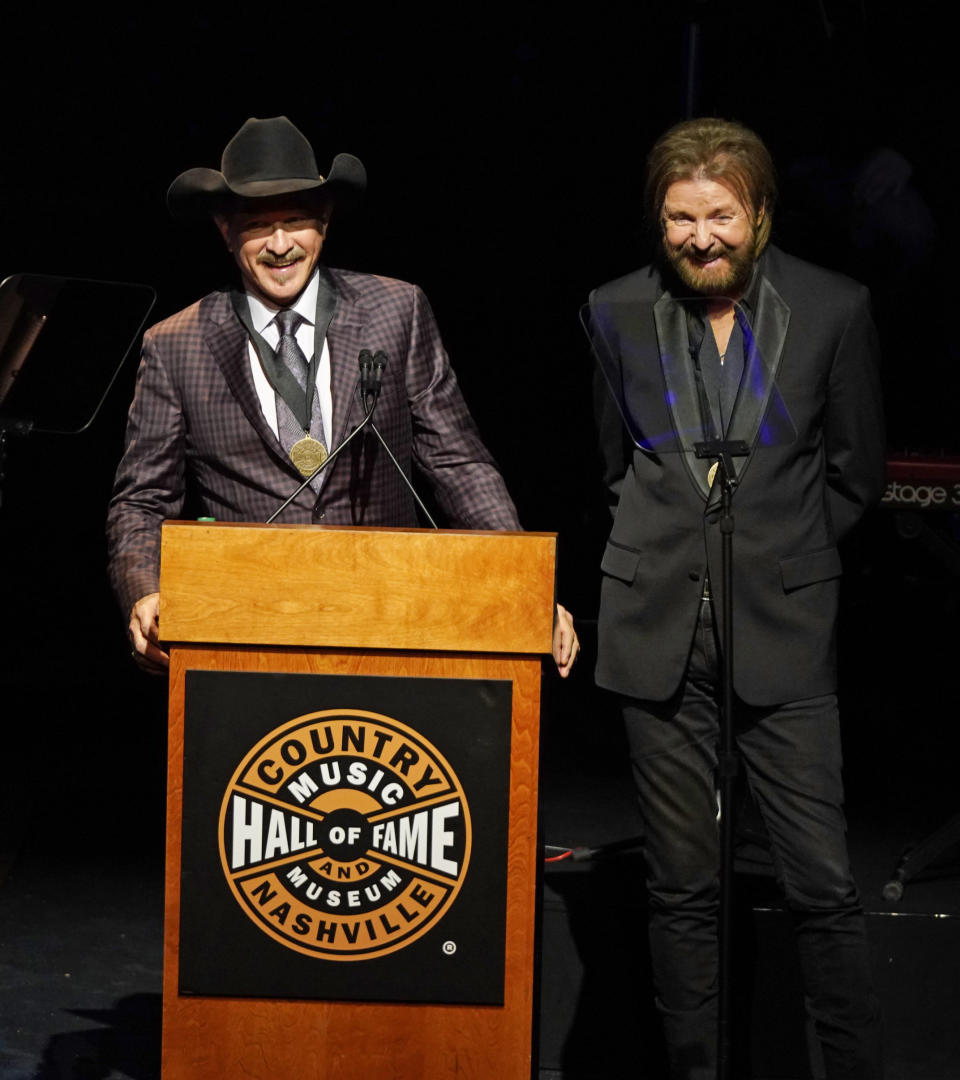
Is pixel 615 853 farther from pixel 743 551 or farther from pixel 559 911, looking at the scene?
pixel 743 551

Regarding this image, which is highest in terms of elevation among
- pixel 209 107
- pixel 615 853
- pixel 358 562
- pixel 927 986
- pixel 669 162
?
pixel 209 107

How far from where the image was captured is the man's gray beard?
9.46ft

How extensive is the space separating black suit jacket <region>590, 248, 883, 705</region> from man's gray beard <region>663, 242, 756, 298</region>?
1.6 inches

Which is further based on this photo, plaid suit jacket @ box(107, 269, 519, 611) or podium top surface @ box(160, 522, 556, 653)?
plaid suit jacket @ box(107, 269, 519, 611)

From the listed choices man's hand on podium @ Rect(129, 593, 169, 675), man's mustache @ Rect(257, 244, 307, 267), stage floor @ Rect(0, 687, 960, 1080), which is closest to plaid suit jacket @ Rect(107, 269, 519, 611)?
man's mustache @ Rect(257, 244, 307, 267)

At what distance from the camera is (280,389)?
297 cm

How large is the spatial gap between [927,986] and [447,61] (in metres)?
3.95

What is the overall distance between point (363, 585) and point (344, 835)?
355mm

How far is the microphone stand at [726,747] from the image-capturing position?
246 cm

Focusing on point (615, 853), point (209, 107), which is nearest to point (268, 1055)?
point (615, 853)

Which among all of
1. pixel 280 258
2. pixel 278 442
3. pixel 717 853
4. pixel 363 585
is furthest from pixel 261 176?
pixel 717 853

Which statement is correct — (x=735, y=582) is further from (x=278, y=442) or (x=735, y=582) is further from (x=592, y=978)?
(x=592, y=978)

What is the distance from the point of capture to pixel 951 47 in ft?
19.6

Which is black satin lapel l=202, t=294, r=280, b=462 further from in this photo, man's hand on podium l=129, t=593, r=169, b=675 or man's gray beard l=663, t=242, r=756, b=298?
man's gray beard l=663, t=242, r=756, b=298
